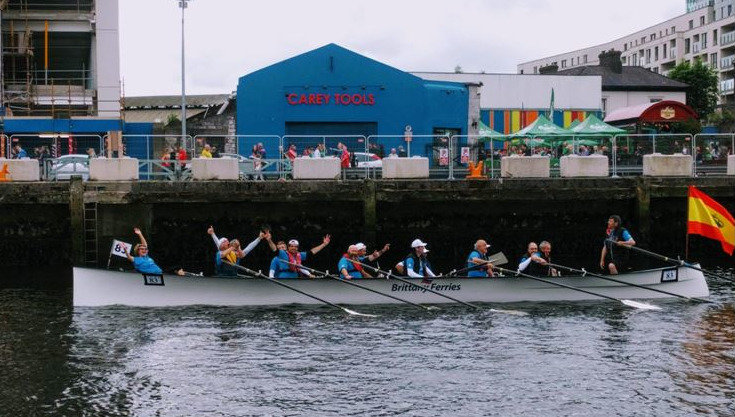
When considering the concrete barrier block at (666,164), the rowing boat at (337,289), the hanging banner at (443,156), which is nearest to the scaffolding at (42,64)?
the hanging banner at (443,156)

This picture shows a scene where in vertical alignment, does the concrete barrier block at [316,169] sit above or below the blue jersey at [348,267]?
above

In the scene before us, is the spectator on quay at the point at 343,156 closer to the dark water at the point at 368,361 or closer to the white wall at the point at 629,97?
the dark water at the point at 368,361

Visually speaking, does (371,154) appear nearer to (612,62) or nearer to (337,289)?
(337,289)

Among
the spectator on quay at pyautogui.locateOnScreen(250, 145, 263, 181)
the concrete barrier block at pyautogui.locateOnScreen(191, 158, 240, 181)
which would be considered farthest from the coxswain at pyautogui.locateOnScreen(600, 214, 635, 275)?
the spectator on quay at pyautogui.locateOnScreen(250, 145, 263, 181)

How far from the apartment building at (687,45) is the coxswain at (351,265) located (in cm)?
5953

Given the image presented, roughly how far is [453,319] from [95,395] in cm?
900

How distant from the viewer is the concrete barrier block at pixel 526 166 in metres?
31.5

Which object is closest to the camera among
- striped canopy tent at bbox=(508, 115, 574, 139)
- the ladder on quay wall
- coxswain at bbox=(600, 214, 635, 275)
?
coxswain at bbox=(600, 214, 635, 275)

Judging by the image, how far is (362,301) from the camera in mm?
24266

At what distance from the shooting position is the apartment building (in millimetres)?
92625

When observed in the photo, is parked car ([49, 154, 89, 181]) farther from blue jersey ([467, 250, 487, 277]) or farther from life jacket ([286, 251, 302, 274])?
blue jersey ([467, 250, 487, 277])

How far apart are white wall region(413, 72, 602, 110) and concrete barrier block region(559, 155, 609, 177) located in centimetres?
2776

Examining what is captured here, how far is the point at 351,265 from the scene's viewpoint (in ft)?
80.6

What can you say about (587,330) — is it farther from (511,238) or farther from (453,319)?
(511,238)
